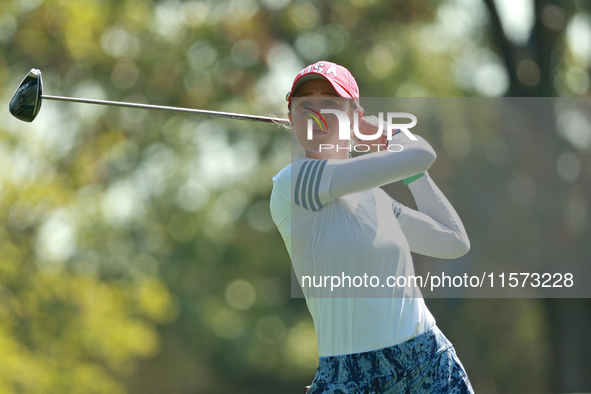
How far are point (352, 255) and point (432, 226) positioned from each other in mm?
341

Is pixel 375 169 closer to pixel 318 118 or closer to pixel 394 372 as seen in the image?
pixel 318 118

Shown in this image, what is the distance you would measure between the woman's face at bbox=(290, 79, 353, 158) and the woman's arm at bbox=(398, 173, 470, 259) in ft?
0.85

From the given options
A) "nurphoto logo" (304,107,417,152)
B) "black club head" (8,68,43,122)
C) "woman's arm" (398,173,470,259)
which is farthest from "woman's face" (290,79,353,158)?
"black club head" (8,68,43,122)

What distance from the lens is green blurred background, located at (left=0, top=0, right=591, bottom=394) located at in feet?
24.0

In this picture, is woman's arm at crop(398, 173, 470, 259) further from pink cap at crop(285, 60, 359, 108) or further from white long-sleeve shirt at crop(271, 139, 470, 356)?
pink cap at crop(285, 60, 359, 108)

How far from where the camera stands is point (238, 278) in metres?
9.95

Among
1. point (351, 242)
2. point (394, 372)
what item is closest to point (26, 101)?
point (351, 242)

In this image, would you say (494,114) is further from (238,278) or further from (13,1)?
(13,1)

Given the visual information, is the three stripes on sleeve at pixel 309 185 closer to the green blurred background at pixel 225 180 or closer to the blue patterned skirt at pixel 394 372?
the blue patterned skirt at pixel 394 372

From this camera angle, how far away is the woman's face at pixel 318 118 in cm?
173

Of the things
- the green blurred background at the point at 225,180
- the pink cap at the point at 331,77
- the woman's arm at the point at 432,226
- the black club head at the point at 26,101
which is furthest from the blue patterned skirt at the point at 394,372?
the green blurred background at the point at 225,180

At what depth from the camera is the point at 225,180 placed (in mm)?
9359

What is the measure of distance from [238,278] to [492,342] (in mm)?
3616

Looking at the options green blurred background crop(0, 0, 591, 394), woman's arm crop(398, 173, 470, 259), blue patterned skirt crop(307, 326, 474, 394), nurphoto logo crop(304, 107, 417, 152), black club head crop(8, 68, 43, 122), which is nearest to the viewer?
blue patterned skirt crop(307, 326, 474, 394)
